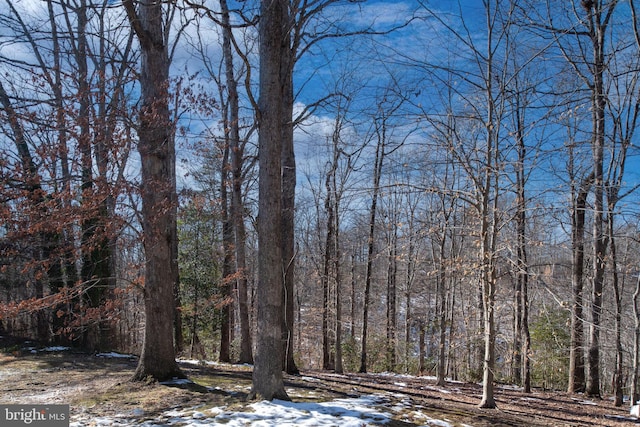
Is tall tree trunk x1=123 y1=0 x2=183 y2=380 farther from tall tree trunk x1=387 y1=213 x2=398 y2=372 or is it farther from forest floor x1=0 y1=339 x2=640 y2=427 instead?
tall tree trunk x1=387 y1=213 x2=398 y2=372

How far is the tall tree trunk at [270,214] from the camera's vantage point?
5.08 meters

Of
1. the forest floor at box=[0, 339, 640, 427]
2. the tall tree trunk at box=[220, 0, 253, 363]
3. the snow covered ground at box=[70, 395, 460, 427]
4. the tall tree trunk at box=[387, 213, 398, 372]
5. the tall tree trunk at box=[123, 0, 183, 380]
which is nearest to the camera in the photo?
the snow covered ground at box=[70, 395, 460, 427]

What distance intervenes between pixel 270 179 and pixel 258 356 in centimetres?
218

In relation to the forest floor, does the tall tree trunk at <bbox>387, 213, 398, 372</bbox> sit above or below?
below

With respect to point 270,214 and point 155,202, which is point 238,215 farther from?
point 270,214

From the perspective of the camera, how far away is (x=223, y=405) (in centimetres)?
509

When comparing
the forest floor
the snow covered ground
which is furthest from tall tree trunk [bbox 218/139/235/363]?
the snow covered ground

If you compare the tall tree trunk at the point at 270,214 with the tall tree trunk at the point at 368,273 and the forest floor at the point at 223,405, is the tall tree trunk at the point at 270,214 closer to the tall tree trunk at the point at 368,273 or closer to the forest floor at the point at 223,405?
the forest floor at the point at 223,405

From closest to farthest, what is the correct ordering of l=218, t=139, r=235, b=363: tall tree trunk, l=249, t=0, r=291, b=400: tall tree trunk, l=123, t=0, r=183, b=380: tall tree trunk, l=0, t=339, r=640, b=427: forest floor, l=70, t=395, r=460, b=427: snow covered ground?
l=70, t=395, r=460, b=427: snow covered ground, l=0, t=339, r=640, b=427: forest floor, l=249, t=0, r=291, b=400: tall tree trunk, l=123, t=0, r=183, b=380: tall tree trunk, l=218, t=139, r=235, b=363: tall tree trunk

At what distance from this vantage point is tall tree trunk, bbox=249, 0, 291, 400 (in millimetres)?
5082

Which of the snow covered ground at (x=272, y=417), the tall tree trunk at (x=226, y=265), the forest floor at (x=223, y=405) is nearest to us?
the snow covered ground at (x=272, y=417)

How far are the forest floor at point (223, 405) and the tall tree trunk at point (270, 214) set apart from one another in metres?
0.39

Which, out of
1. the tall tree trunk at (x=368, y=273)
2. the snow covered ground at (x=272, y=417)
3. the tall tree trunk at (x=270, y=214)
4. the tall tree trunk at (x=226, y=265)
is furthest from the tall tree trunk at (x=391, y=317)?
the snow covered ground at (x=272, y=417)

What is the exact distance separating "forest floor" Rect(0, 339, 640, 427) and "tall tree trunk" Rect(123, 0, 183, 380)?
460 mm
